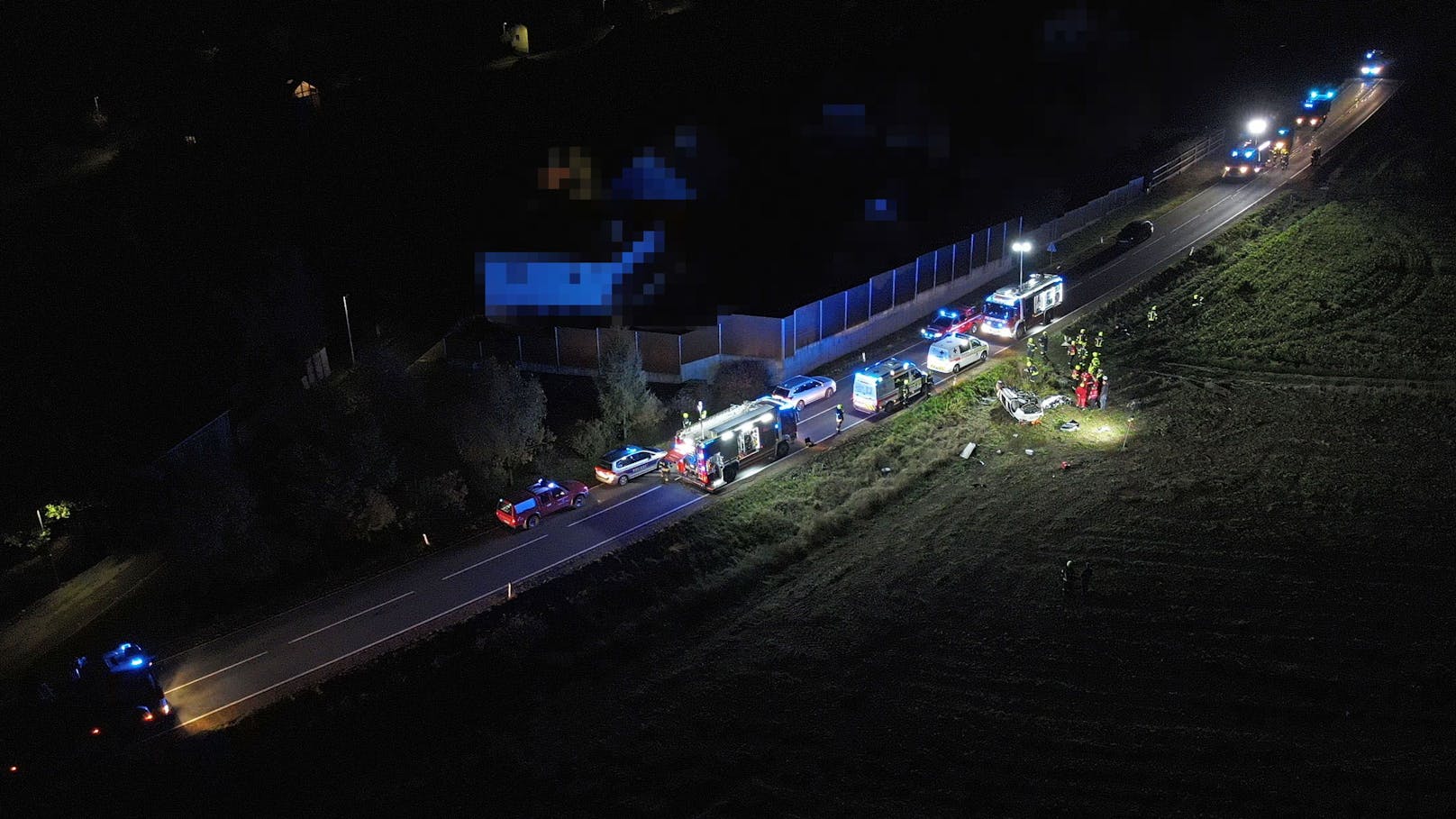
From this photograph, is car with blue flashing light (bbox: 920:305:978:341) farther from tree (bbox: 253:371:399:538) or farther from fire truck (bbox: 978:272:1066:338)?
tree (bbox: 253:371:399:538)

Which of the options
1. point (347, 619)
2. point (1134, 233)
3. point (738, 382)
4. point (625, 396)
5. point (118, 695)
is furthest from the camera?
point (1134, 233)

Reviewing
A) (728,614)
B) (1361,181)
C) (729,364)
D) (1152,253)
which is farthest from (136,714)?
(1361,181)

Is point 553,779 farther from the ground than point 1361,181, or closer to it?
closer to it

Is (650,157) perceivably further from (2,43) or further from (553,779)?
(2,43)

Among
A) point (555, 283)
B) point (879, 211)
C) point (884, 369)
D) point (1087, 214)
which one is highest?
point (879, 211)

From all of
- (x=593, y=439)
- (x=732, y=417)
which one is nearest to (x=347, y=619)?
(x=593, y=439)

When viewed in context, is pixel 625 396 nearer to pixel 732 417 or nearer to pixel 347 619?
pixel 732 417
